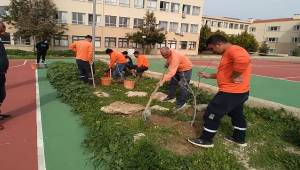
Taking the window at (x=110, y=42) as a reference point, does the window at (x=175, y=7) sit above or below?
above

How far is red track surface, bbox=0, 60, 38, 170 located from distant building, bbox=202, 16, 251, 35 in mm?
60301

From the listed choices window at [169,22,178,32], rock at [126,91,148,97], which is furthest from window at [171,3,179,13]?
rock at [126,91,148,97]

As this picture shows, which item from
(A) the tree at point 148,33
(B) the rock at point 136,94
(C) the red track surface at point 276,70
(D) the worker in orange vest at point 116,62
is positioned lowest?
(C) the red track surface at point 276,70

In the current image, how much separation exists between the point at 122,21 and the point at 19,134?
A: 126 ft

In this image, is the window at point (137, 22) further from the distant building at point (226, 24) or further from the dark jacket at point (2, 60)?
the dark jacket at point (2, 60)

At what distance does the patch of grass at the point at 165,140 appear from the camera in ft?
14.3

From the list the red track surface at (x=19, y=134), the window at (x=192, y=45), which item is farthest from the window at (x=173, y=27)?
the red track surface at (x=19, y=134)

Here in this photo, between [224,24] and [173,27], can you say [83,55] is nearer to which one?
[173,27]

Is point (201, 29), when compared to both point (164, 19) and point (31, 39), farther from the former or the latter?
point (31, 39)

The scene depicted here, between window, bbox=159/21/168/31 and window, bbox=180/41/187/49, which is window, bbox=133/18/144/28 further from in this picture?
window, bbox=180/41/187/49

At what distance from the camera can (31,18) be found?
30.5m

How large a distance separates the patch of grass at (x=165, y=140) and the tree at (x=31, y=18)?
25759mm

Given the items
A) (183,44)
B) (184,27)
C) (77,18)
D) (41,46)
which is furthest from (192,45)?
(41,46)

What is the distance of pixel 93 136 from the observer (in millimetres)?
5234
